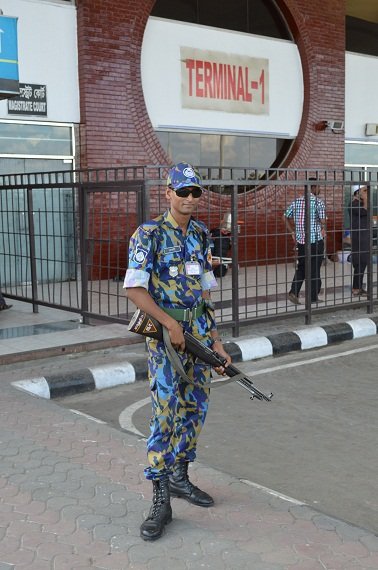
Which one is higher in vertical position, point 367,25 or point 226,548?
point 367,25

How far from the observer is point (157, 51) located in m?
12.7

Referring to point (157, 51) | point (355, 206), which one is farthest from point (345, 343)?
point (157, 51)

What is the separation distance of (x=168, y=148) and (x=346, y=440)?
903 cm

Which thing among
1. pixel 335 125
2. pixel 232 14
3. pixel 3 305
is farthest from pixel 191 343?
pixel 335 125

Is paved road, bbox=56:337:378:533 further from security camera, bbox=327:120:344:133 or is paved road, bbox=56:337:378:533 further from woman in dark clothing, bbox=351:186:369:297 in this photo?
security camera, bbox=327:120:344:133

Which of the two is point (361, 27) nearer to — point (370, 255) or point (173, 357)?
point (370, 255)

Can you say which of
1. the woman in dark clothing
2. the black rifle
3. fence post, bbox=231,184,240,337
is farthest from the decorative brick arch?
the black rifle

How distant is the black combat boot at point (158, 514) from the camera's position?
336cm

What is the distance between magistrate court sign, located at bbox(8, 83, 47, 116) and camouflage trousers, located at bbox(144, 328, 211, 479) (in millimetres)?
8562

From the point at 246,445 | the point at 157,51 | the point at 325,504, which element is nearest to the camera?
the point at 325,504

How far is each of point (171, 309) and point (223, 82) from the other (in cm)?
1096

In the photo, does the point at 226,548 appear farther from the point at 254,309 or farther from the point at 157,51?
the point at 157,51

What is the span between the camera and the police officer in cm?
338

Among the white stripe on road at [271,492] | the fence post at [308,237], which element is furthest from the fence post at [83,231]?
the white stripe on road at [271,492]
